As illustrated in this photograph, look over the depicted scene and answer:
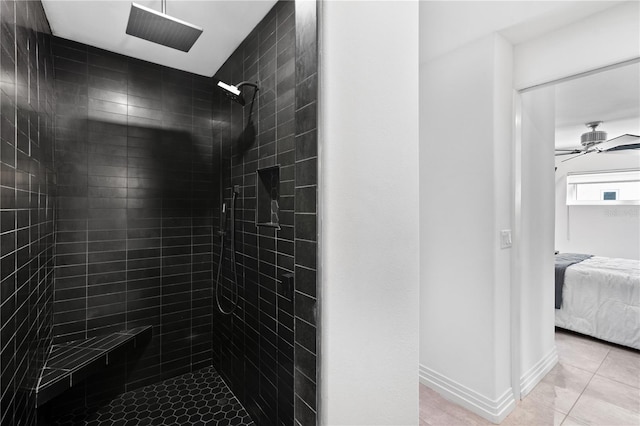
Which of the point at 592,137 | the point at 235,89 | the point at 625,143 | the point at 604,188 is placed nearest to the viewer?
the point at 235,89

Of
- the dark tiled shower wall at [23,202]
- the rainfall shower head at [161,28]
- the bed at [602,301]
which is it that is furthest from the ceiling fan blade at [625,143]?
the dark tiled shower wall at [23,202]

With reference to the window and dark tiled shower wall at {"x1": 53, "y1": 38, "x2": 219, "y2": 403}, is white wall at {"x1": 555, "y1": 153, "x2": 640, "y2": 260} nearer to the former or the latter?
the window

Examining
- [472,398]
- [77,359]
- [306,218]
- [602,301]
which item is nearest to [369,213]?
[306,218]

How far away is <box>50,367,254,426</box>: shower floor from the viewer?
6.48 feet

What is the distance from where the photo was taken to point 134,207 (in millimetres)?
2301

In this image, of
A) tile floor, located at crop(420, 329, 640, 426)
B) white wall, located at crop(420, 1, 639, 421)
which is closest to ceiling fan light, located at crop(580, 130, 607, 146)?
white wall, located at crop(420, 1, 639, 421)

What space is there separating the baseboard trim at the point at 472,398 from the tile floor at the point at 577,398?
0.03 metres

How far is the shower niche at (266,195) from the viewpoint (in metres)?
1.91

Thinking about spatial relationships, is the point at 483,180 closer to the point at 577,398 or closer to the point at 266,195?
the point at 266,195

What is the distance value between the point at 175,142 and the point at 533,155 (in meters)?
2.88

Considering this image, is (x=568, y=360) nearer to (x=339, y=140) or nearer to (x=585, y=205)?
(x=585, y=205)

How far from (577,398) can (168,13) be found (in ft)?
12.2

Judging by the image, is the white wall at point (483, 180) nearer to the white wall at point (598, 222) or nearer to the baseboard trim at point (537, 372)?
the baseboard trim at point (537, 372)

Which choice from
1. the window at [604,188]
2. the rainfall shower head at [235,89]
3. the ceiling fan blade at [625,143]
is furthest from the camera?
the window at [604,188]
